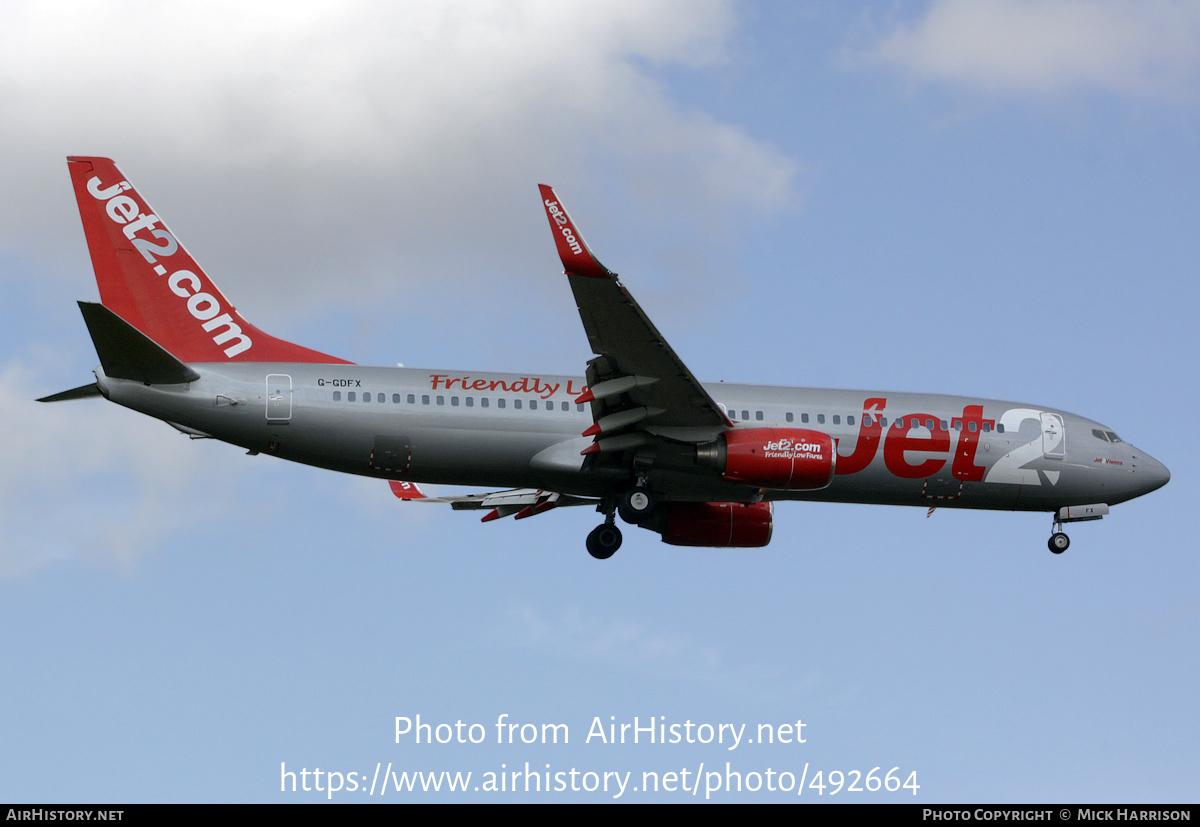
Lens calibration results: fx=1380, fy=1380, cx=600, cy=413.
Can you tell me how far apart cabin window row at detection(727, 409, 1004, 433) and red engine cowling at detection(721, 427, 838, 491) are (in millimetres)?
2062

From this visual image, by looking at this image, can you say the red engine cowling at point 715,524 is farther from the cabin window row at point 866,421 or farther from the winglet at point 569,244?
the winglet at point 569,244

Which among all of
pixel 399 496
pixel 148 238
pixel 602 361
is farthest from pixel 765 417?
pixel 148 238

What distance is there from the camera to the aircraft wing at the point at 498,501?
3569 centimetres

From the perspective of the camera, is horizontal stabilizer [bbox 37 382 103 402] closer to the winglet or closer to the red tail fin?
the red tail fin

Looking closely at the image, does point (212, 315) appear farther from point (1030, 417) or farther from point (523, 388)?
point (1030, 417)

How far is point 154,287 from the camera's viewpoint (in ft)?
100

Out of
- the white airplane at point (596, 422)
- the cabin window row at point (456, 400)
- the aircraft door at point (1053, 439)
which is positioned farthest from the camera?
the aircraft door at point (1053, 439)

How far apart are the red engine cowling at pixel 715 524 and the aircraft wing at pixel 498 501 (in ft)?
11.9

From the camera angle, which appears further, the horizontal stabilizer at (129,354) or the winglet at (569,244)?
the horizontal stabilizer at (129,354)

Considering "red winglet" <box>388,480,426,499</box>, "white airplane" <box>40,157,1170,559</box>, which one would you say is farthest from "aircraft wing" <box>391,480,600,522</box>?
"white airplane" <box>40,157,1170,559</box>

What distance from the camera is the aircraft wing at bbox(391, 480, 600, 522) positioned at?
35.7m

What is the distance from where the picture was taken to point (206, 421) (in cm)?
2838

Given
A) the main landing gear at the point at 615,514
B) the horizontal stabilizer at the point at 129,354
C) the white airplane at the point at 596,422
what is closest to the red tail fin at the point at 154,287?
the white airplane at the point at 596,422

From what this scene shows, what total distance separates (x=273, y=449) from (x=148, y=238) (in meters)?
5.93
